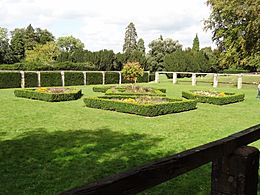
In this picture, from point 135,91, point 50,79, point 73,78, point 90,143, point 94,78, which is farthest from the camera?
point 94,78

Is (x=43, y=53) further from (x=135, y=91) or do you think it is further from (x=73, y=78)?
(x=135, y=91)

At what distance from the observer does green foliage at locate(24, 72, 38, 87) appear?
2759cm

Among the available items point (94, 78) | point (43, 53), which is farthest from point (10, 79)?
point (43, 53)

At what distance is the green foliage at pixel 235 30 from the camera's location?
24.2m

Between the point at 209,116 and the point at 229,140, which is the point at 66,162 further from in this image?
the point at 209,116

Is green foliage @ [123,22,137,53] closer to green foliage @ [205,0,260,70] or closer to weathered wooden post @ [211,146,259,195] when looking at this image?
green foliage @ [205,0,260,70]

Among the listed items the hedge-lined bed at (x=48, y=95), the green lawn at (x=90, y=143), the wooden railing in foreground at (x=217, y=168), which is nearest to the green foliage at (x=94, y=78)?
the hedge-lined bed at (x=48, y=95)

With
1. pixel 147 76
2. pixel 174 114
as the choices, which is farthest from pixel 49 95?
pixel 147 76

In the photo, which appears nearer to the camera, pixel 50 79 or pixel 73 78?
pixel 50 79

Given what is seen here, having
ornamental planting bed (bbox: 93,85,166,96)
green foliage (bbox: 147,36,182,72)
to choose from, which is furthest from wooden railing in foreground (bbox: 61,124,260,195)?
green foliage (bbox: 147,36,182,72)

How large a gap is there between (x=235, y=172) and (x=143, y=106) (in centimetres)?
996

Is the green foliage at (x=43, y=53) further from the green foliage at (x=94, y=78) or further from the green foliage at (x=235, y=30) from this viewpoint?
the green foliage at (x=235, y=30)

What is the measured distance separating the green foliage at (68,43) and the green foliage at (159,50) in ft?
103

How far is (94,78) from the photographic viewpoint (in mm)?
33969
